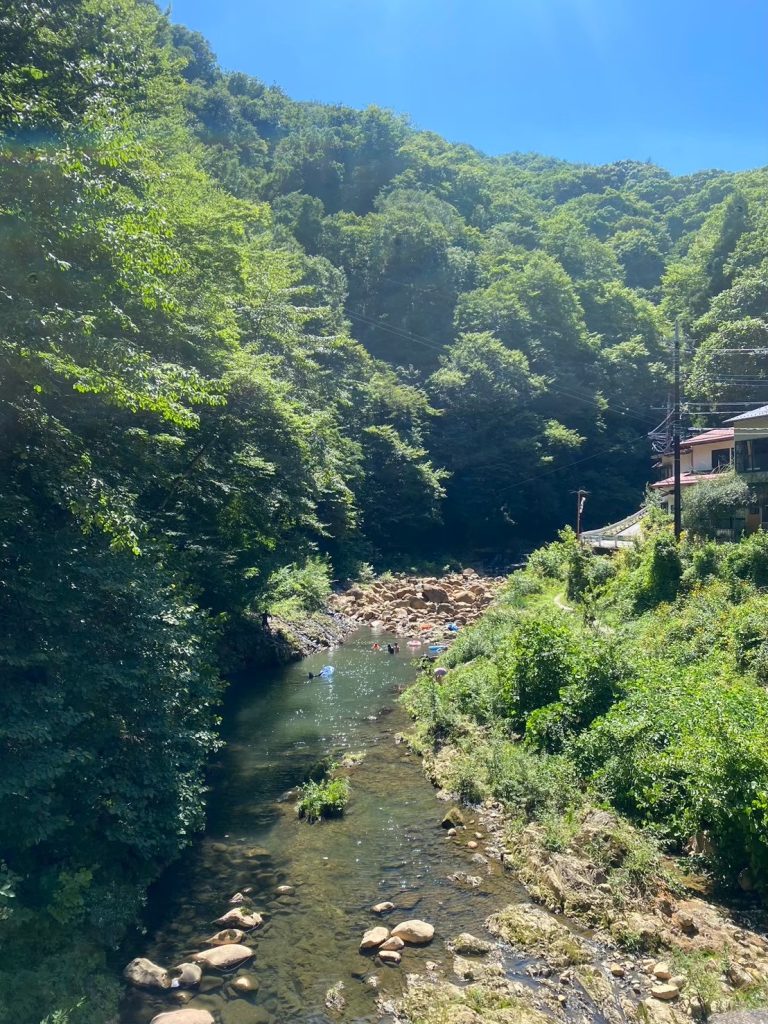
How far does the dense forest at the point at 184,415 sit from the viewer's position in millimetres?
9914

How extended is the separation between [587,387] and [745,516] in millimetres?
36377

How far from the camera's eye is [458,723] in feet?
58.8

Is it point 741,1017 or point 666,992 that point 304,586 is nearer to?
point 666,992

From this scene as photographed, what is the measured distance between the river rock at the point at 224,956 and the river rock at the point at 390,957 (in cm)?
170

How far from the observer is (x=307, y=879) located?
11688 millimetres

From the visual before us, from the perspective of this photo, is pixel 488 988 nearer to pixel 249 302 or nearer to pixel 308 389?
pixel 249 302

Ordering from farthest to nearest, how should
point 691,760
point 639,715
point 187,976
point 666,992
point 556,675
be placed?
point 556,675 → point 639,715 → point 691,760 → point 187,976 → point 666,992

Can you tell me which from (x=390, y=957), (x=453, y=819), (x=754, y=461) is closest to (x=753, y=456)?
(x=754, y=461)

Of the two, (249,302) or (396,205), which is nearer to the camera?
(249,302)

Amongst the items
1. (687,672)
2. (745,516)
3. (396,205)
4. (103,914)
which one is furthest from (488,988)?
(396,205)

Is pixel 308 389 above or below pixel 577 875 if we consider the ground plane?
above

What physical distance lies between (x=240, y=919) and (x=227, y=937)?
0.38 m

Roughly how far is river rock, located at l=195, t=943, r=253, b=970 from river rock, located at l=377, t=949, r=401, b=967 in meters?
1.70

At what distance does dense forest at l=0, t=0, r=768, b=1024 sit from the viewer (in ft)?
32.5
